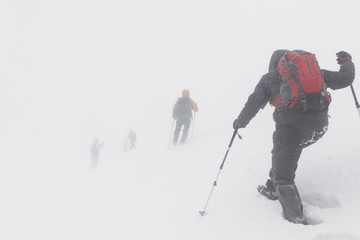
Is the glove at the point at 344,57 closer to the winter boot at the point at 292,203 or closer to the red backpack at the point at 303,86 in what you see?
the red backpack at the point at 303,86

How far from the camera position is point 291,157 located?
11.8 ft

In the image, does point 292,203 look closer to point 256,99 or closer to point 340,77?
point 256,99

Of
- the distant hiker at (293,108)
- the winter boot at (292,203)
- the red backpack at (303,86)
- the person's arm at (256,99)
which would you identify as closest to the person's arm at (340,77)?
the distant hiker at (293,108)


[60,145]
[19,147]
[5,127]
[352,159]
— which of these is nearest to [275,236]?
[352,159]

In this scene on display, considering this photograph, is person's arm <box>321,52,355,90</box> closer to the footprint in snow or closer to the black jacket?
the black jacket

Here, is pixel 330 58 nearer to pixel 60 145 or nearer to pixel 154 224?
pixel 154 224

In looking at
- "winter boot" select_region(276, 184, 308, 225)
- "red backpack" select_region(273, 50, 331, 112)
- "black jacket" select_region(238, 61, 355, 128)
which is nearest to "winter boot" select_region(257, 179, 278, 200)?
"winter boot" select_region(276, 184, 308, 225)

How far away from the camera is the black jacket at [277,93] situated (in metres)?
3.53

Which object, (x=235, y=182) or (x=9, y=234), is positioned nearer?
(x=235, y=182)

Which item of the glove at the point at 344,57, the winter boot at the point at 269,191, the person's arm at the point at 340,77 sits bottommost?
the winter boot at the point at 269,191

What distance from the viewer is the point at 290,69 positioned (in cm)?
345

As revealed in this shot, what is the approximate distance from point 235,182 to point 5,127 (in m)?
88.4

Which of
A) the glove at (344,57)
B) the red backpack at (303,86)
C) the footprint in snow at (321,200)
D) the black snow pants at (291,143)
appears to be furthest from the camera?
the glove at (344,57)

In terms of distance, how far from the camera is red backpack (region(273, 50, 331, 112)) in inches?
132
